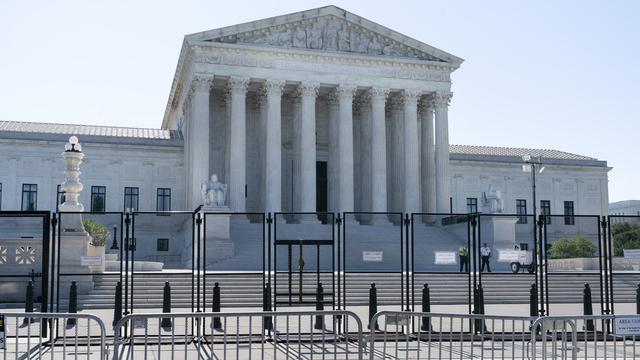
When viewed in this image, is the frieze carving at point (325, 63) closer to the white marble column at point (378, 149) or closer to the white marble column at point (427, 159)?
the white marble column at point (378, 149)

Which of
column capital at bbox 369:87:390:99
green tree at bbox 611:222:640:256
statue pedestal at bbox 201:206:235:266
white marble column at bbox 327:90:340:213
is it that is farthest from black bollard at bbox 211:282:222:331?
column capital at bbox 369:87:390:99

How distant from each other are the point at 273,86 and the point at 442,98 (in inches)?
544

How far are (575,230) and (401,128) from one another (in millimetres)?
15818

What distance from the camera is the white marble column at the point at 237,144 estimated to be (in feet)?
188

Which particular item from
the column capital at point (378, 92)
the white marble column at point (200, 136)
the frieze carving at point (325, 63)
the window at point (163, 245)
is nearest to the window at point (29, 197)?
the white marble column at point (200, 136)

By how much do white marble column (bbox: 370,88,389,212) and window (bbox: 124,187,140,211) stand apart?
63.3ft

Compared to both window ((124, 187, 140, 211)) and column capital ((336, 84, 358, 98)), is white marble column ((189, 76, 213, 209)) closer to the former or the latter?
window ((124, 187, 140, 211))

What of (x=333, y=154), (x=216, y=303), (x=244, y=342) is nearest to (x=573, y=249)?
(x=333, y=154)

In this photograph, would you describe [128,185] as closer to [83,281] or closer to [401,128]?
[401,128]

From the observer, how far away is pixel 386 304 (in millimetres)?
29906

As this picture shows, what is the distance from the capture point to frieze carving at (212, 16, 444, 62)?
58594mm

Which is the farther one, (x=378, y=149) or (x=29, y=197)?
(x=29, y=197)

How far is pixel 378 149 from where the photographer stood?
61.1 metres

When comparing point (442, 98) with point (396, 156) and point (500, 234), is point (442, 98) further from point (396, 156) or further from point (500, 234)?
point (500, 234)
